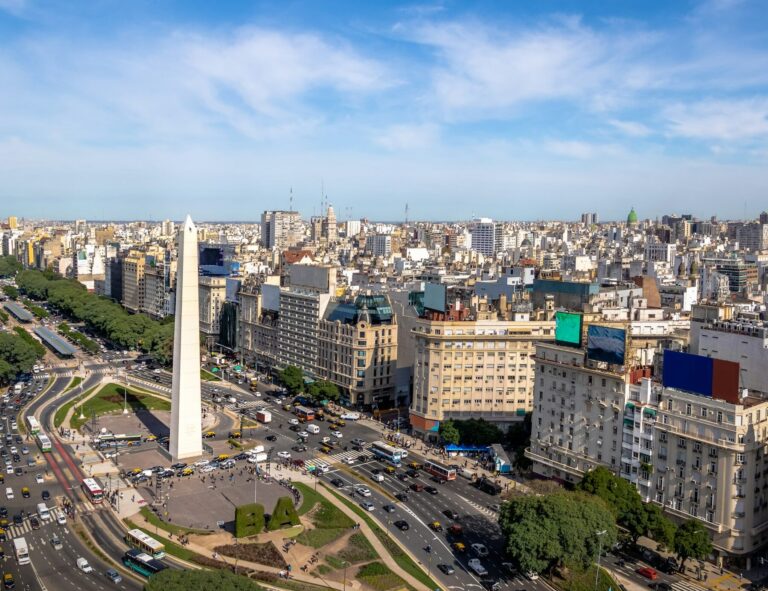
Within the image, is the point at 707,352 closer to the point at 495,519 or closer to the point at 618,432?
the point at 618,432

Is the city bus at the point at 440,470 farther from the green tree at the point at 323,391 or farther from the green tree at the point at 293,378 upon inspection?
the green tree at the point at 293,378

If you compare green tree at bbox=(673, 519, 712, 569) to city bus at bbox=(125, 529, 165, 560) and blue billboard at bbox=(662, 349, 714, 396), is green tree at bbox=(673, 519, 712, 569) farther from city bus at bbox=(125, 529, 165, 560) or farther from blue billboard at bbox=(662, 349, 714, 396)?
city bus at bbox=(125, 529, 165, 560)

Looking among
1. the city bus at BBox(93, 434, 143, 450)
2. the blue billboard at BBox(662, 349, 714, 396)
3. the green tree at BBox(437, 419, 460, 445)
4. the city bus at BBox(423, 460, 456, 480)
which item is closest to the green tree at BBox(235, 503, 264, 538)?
the city bus at BBox(423, 460, 456, 480)

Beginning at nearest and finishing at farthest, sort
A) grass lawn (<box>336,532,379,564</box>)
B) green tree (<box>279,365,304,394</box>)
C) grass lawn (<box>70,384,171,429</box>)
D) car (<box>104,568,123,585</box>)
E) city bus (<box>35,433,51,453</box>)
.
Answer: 1. car (<box>104,568,123,585</box>)
2. grass lawn (<box>336,532,379,564</box>)
3. city bus (<box>35,433,51,453</box>)
4. grass lawn (<box>70,384,171,429</box>)
5. green tree (<box>279,365,304,394</box>)

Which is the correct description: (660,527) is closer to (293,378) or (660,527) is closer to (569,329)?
(569,329)

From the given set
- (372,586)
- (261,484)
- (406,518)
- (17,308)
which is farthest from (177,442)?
(17,308)

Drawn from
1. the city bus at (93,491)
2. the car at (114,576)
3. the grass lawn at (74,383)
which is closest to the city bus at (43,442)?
the city bus at (93,491)
